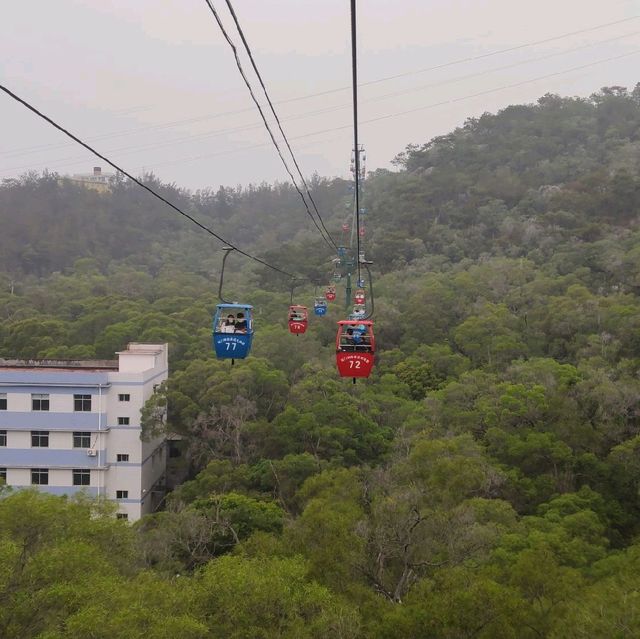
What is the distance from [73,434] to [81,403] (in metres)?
0.96

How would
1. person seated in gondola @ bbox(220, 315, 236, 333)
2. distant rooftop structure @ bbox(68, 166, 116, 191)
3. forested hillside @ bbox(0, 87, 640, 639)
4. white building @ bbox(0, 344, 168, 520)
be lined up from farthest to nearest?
distant rooftop structure @ bbox(68, 166, 116, 191) < white building @ bbox(0, 344, 168, 520) < person seated in gondola @ bbox(220, 315, 236, 333) < forested hillside @ bbox(0, 87, 640, 639)

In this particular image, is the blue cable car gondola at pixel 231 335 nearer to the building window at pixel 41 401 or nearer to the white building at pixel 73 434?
the white building at pixel 73 434

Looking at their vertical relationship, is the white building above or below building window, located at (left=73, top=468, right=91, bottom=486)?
above

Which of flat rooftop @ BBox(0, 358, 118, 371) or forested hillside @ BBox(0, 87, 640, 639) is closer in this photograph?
forested hillside @ BBox(0, 87, 640, 639)

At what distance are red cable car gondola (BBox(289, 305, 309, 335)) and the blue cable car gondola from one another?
571 cm

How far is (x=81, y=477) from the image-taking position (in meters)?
23.0

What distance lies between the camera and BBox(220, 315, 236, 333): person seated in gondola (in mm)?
10266

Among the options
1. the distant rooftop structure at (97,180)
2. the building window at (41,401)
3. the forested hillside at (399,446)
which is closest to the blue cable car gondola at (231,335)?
the forested hillside at (399,446)

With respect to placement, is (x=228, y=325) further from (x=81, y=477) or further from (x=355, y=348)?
(x=81, y=477)

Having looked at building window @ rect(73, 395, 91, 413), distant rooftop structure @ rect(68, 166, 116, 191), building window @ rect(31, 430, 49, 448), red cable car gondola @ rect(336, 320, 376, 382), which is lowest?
building window @ rect(31, 430, 49, 448)

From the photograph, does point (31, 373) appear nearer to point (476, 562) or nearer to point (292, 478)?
point (292, 478)

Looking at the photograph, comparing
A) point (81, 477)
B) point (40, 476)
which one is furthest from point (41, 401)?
point (81, 477)

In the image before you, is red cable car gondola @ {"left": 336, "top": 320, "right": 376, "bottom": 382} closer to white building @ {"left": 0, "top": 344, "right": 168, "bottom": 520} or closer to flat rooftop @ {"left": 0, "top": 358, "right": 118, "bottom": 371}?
white building @ {"left": 0, "top": 344, "right": 168, "bottom": 520}

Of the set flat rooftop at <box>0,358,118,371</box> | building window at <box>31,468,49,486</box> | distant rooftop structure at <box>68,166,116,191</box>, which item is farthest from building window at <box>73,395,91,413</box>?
distant rooftop structure at <box>68,166,116,191</box>
